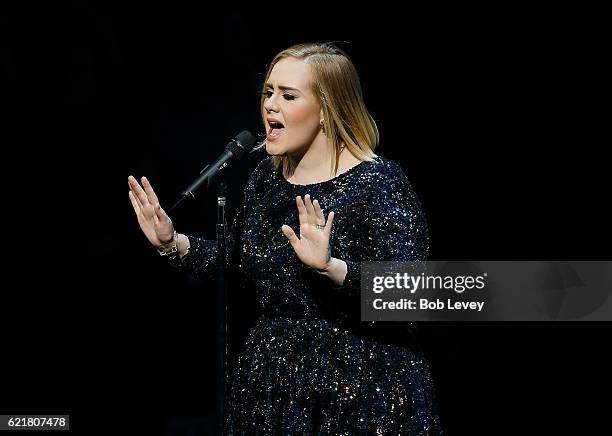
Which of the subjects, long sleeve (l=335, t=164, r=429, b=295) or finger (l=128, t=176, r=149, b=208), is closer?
long sleeve (l=335, t=164, r=429, b=295)

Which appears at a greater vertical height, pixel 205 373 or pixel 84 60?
pixel 84 60

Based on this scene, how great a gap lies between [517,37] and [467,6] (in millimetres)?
167

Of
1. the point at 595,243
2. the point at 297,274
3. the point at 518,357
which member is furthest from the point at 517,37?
the point at 297,274

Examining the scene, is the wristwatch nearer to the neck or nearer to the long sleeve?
the neck

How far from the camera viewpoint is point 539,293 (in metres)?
2.35

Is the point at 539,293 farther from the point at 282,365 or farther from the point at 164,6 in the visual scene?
the point at 164,6

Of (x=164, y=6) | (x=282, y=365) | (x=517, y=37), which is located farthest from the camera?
(x=164, y=6)

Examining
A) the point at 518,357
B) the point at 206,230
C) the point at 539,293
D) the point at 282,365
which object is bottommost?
the point at 282,365

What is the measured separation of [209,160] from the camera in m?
2.50

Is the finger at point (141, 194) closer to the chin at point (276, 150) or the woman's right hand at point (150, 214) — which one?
the woman's right hand at point (150, 214)

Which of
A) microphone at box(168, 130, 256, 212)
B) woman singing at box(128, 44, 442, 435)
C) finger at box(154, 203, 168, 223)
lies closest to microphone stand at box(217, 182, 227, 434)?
microphone at box(168, 130, 256, 212)

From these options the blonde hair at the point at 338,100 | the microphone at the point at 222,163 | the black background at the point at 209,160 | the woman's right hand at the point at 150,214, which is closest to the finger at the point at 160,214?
the woman's right hand at the point at 150,214

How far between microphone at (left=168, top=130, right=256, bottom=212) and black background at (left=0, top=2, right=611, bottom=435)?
70 cm

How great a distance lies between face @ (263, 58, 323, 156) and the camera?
176 cm
